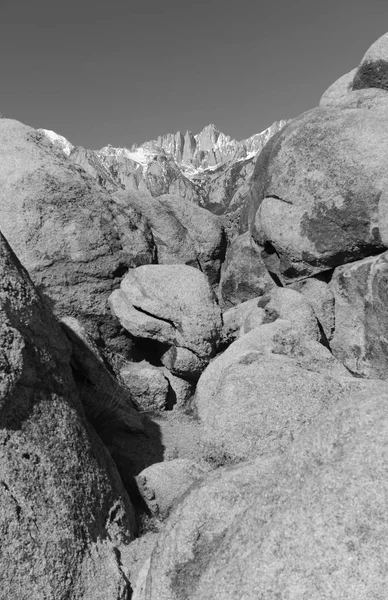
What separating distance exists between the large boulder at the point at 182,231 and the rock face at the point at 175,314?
2.39 metres

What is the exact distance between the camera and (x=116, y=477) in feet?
20.6

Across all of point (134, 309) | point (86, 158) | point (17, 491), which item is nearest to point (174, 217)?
point (134, 309)

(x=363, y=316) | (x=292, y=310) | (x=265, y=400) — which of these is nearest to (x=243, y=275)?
(x=292, y=310)

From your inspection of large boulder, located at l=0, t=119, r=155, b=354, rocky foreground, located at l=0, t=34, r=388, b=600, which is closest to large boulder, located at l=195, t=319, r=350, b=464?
rocky foreground, located at l=0, t=34, r=388, b=600

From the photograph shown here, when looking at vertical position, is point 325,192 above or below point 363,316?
above

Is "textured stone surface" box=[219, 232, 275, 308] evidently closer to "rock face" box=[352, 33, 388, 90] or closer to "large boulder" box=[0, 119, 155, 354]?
"large boulder" box=[0, 119, 155, 354]

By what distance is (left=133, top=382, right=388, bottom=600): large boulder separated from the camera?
10.9 feet

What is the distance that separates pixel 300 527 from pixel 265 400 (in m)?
3.69

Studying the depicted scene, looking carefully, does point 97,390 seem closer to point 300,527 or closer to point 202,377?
point 202,377

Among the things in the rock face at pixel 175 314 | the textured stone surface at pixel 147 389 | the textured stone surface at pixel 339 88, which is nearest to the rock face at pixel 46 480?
the textured stone surface at pixel 147 389

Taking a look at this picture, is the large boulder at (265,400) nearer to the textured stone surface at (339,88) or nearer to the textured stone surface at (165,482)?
the textured stone surface at (165,482)

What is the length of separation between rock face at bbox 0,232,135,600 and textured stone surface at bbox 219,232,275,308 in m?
7.57

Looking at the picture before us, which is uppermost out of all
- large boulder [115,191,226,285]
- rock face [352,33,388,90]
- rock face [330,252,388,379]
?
rock face [352,33,388,90]

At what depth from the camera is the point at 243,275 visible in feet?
43.7
